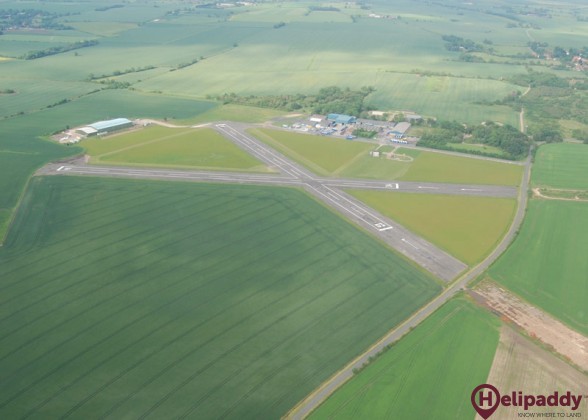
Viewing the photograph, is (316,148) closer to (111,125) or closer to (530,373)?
(111,125)

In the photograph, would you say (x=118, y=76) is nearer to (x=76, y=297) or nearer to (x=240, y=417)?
(x=76, y=297)

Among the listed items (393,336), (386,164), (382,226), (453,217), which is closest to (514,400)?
(393,336)

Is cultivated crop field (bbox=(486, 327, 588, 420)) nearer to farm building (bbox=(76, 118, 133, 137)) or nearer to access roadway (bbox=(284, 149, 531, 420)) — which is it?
access roadway (bbox=(284, 149, 531, 420))

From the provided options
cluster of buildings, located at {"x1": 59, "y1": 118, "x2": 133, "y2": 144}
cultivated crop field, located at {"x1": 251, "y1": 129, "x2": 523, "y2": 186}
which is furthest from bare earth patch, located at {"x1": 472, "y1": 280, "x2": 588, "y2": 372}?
cluster of buildings, located at {"x1": 59, "y1": 118, "x2": 133, "y2": 144}

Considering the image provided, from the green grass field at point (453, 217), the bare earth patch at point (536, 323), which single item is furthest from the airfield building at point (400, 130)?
the bare earth patch at point (536, 323)

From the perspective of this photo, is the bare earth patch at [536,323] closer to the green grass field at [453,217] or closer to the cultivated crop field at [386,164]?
the green grass field at [453,217]
